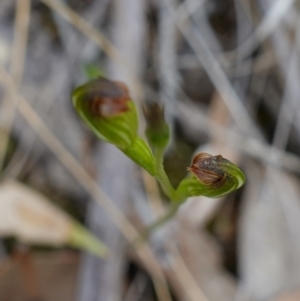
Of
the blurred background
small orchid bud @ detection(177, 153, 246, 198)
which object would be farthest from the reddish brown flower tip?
the blurred background

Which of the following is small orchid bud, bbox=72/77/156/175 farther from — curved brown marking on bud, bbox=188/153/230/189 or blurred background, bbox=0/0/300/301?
blurred background, bbox=0/0/300/301

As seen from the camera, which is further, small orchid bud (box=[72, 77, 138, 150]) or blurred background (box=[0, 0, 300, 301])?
blurred background (box=[0, 0, 300, 301])

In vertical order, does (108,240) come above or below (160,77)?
below

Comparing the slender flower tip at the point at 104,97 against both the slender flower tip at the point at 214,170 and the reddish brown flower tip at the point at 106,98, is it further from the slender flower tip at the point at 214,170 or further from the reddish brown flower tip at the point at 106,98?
the slender flower tip at the point at 214,170

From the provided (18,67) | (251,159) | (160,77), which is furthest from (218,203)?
(18,67)

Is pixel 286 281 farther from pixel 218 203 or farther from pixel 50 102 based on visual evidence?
pixel 50 102

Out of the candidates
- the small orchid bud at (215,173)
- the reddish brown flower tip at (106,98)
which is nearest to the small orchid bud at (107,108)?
the reddish brown flower tip at (106,98)

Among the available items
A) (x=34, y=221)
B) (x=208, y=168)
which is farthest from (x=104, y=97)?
(x=34, y=221)
